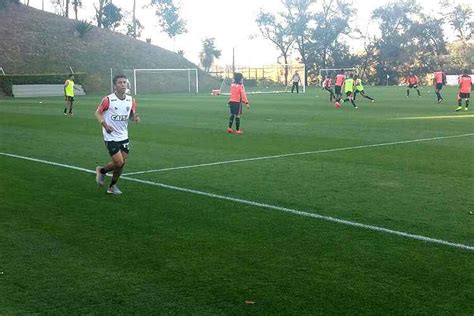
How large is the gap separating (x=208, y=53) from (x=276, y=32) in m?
9.76

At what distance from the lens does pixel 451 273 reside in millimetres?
5648

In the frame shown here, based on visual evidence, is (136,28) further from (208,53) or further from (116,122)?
(116,122)

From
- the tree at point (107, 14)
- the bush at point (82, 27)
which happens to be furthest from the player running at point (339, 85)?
the tree at point (107, 14)

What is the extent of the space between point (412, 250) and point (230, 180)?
4558mm

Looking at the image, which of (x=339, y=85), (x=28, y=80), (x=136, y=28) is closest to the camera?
(x=339, y=85)

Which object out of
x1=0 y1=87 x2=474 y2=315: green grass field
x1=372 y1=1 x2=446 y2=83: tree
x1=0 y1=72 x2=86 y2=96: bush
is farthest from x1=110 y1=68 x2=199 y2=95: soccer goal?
x1=0 y1=87 x2=474 y2=315: green grass field

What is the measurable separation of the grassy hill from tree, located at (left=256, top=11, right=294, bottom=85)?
20914mm

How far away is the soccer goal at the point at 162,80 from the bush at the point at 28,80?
6945mm

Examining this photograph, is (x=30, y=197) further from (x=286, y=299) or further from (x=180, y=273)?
(x=286, y=299)

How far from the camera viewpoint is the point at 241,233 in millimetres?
7074

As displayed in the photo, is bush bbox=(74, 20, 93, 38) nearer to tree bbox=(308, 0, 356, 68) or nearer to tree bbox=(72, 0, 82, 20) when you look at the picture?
tree bbox=(72, 0, 82, 20)

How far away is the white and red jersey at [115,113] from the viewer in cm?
947

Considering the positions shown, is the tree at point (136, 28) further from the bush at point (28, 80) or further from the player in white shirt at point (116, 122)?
the player in white shirt at point (116, 122)

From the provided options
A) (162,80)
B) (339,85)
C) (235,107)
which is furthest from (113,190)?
(162,80)
